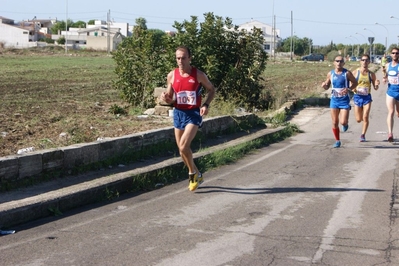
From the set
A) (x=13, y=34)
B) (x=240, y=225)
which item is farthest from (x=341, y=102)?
(x=13, y=34)

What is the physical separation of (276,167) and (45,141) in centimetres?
418

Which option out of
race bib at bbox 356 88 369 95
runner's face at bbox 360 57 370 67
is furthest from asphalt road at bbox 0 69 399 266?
runner's face at bbox 360 57 370 67

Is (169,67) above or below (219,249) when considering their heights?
above

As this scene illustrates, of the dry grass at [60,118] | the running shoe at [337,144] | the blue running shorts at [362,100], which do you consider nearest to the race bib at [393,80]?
the blue running shorts at [362,100]

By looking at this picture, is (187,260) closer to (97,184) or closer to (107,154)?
(97,184)

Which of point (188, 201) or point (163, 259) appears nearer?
point (163, 259)

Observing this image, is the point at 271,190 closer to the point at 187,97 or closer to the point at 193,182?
the point at 193,182

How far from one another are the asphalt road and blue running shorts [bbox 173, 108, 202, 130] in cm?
98

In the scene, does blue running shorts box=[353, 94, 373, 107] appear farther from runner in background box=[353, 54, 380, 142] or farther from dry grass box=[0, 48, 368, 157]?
dry grass box=[0, 48, 368, 157]

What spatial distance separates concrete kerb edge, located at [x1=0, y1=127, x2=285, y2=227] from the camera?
7523 mm

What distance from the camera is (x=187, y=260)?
6.22 metres

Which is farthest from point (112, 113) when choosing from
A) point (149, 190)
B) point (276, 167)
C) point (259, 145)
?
point (149, 190)

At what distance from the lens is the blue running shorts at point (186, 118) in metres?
9.22

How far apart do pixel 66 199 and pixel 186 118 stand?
80.2 inches
